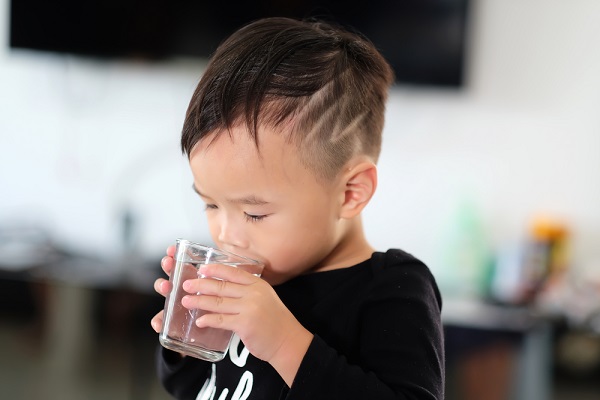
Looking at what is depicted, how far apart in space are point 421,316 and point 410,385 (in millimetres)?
77

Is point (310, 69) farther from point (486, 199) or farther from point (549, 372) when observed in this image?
point (486, 199)

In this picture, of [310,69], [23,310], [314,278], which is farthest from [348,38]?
[23,310]

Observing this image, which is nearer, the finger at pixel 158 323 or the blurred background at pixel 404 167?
the finger at pixel 158 323

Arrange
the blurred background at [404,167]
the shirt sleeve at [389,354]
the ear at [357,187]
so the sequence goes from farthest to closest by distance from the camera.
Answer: the blurred background at [404,167]
the ear at [357,187]
the shirt sleeve at [389,354]

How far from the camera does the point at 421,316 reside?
0.86m

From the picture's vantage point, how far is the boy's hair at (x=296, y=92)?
863 mm

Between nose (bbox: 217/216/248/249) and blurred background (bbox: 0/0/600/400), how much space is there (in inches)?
69.8

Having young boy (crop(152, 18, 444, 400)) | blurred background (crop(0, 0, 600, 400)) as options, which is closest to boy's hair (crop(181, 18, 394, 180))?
young boy (crop(152, 18, 444, 400))

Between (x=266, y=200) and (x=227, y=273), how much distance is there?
0.09m

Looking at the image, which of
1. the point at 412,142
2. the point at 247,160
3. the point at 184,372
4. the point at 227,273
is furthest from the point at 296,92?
the point at 412,142

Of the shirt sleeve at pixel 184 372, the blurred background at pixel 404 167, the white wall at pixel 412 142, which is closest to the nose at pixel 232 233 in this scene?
the shirt sleeve at pixel 184 372

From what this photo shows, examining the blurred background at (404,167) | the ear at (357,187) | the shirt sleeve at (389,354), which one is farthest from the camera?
the blurred background at (404,167)

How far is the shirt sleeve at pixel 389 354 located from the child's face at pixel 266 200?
0.30 feet

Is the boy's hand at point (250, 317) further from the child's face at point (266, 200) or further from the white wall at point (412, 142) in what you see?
the white wall at point (412, 142)
